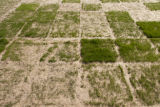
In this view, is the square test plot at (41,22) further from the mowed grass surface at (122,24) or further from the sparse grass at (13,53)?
the mowed grass surface at (122,24)

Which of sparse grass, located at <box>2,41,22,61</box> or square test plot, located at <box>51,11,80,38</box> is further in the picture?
square test plot, located at <box>51,11,80,38</box>

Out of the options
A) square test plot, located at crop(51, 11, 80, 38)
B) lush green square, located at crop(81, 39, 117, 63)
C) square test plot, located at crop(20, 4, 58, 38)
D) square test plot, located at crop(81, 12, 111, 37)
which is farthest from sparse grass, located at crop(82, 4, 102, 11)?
lush green square, located at crop(81, 39, 117, 63)

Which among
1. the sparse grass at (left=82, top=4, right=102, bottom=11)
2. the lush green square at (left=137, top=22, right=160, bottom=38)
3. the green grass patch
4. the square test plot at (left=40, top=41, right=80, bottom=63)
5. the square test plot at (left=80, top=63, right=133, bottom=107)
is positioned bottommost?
the square test plot at (left=80, top=63, right=133, bottom=107)

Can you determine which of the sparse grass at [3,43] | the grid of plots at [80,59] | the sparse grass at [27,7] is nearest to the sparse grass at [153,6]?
the grid of plots at [80,59]

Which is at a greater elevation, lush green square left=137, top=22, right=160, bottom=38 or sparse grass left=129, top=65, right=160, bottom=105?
lush green square left=137, top=22, right=160, bottom=38

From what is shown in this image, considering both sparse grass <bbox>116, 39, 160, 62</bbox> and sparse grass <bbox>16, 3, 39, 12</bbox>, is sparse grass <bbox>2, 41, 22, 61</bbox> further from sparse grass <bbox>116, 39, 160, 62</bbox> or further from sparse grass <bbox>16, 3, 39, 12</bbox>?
sparse grass <bbox>116, 39, 160, 62</bbox>

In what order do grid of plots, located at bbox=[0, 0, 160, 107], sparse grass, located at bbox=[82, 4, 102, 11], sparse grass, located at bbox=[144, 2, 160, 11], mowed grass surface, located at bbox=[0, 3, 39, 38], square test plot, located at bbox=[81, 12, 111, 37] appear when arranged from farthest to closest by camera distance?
sparse grass, located at bbox=[82, 4, 102, 11]
sparse grass, located at bbox=[144, 2, 160, 11]
mowed grass surface, located at bbox=[0, 3, 39, 38]
square test plot, located at bbox=[81, 12, 111, 37]
grid of plots, located at bbox=[0, 0, 160, 107]

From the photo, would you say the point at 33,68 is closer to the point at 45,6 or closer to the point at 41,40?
the point at 41,40

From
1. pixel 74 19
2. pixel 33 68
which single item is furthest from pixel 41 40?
pixel 74 19
